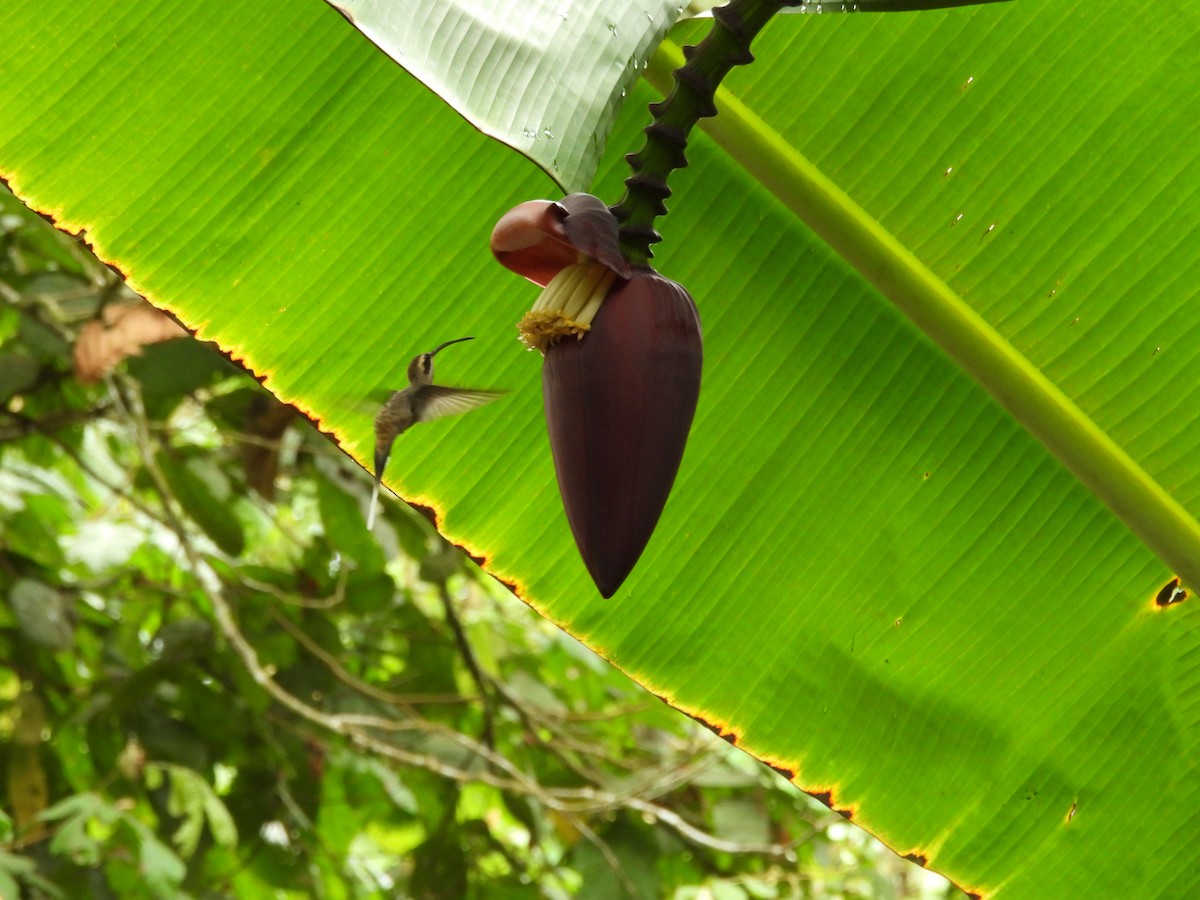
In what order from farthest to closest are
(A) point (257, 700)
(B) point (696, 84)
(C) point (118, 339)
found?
(A) point (257, 700)
(C) point (118, 339)
(B) point (696, 84)

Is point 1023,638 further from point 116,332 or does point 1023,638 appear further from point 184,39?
point 116,332

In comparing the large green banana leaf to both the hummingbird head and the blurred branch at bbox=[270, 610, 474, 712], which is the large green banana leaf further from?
the blurred branch at bbox=[270, 610, 474, 712]

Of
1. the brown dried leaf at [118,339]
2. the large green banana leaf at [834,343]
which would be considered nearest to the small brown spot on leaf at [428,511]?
the large green banana leaf at [834,343]

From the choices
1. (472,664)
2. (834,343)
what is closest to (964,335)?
(834,343)

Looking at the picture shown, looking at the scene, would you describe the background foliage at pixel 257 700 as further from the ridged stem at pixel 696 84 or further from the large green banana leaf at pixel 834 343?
the ridged stem at pixel 696 84

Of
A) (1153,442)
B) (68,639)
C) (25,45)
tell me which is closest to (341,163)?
(25,45)

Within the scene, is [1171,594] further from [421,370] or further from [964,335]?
[421,370]
